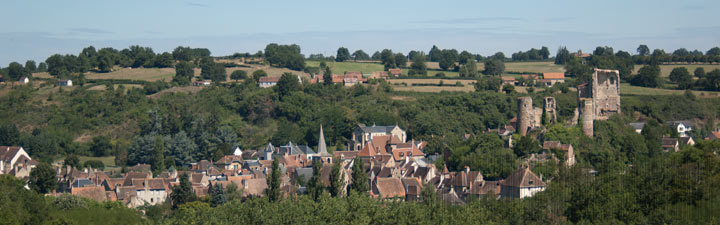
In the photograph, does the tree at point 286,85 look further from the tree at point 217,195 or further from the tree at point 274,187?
the tree at point 274,187

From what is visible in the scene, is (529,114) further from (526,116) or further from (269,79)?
(269,79)

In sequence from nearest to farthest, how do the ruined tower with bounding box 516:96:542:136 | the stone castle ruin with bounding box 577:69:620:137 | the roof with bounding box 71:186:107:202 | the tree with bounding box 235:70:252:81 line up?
the roof with bounding box 71:186:107:202, the ruined tower with bounding box 516:96:542:136, the stone castle ruin with bounding box 577:69:620:137, the tree with bounding box 235:70:252:81

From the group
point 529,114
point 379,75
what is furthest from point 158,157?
point 379,75

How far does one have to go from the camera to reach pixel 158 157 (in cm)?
6669

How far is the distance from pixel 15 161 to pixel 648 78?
51.2 m

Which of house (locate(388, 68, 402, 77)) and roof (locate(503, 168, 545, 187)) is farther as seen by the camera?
house (locate(388, 68, 402, 77))

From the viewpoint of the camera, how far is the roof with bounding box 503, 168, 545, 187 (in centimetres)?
4664

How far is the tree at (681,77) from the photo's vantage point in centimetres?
8044

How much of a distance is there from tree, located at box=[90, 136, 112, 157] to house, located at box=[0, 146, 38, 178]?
6795 mm

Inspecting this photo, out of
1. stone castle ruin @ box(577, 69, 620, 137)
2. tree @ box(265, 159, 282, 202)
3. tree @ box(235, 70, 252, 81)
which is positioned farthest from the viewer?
tree @ box(235, 70, 252, 81)


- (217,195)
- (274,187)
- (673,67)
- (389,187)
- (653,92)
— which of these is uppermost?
(673,67)

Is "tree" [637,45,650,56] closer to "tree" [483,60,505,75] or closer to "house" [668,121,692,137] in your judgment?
"tree" [483,60,505,75]

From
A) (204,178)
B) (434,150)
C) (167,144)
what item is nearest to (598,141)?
(434,150)

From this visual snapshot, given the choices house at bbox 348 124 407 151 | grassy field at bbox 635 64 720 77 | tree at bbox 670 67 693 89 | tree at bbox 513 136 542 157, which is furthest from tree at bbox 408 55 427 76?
tree at bbox 513 136 542 157
